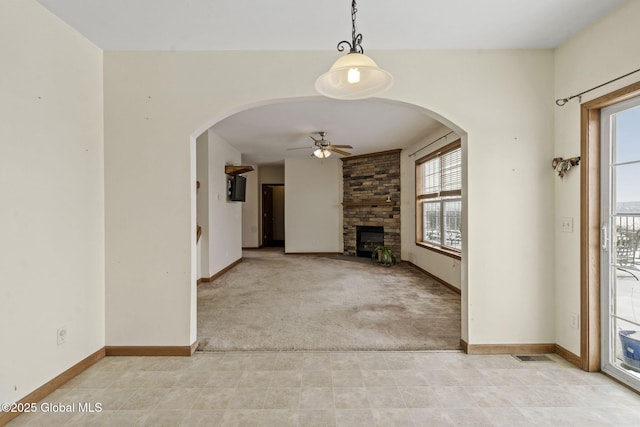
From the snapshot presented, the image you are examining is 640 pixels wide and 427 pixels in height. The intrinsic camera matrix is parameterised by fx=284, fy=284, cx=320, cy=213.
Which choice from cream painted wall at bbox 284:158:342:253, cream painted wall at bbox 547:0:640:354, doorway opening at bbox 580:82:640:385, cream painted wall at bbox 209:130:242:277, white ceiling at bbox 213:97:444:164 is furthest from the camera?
cream painted wall at bbox 284:158:342:253

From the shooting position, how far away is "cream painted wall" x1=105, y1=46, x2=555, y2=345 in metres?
2.41

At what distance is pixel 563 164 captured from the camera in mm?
2291

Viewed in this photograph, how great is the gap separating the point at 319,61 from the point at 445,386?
2684 millimetres

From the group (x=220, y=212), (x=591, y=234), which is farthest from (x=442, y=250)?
(x=220, y=212)

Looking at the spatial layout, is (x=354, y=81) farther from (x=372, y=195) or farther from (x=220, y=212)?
(x=372, y=195)

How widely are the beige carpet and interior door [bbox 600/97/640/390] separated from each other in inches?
42.5

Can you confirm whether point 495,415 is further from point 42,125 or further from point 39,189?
point 42,125

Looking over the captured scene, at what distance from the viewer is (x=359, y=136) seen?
5.23m

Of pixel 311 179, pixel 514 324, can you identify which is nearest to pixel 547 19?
pixel 514 324

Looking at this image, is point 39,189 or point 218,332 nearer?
point 39,189

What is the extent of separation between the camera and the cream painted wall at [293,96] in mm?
2414

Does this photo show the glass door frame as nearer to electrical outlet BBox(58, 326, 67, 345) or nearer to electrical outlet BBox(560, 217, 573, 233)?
electrical outlet BBox(560, 217, 573, 233)

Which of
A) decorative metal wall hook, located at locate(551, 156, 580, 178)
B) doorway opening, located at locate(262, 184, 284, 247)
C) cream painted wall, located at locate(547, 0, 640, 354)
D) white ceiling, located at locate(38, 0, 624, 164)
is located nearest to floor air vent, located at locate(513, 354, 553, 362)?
cream painted wall, located at locate(547, 0, 640, 354)

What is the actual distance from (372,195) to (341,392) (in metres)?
5.34
